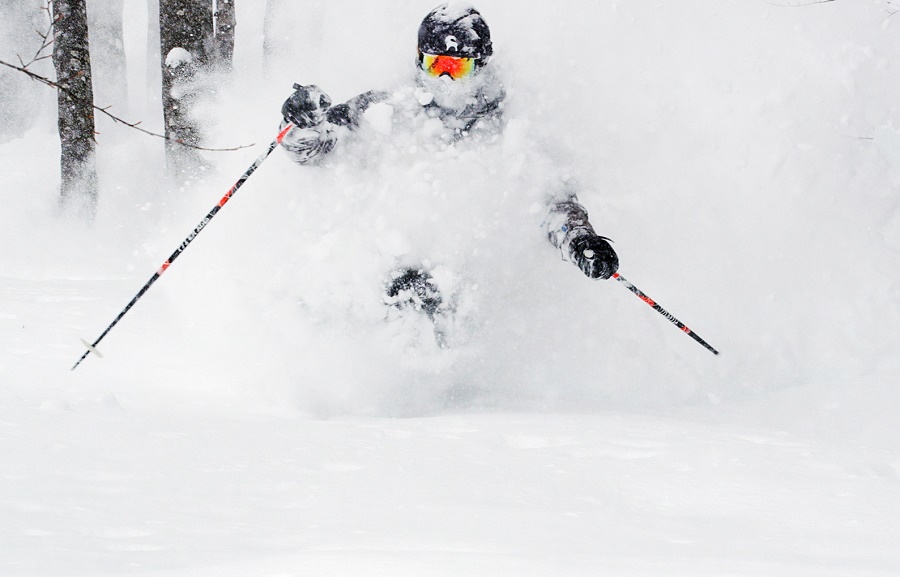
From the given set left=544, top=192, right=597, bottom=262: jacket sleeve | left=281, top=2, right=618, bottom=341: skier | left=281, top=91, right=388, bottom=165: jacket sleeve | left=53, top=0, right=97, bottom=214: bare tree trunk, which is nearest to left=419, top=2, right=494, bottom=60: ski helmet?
left=281, top=2, right=618, bottom=341: skier

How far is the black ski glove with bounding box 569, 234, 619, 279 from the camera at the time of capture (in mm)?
3635

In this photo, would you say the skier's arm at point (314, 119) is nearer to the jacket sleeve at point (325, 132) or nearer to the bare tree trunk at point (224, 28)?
the jacket sleeve at point (325, 132)

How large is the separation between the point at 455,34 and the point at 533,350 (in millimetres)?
1716

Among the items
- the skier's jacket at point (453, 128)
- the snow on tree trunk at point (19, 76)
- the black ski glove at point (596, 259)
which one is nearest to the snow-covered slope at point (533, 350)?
the skier's jacket at point (453, 128)

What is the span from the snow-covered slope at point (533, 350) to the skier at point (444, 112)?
167mm

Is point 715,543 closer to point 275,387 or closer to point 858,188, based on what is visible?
point 275,387

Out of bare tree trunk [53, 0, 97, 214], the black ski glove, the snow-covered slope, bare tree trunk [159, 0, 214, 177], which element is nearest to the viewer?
the snow-covered slope

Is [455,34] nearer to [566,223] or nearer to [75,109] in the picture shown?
[566,223]

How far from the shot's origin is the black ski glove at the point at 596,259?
3.63 m

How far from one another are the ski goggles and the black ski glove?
3.52ft

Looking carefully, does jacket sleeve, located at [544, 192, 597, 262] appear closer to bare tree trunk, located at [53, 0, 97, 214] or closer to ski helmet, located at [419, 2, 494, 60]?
ski helmet, located at [419, 2, 494, 60]

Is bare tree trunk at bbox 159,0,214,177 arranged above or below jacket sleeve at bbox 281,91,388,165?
above

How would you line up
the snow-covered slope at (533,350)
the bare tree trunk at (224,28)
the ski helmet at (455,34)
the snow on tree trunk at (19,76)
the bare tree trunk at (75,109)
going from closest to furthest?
the snow-covered slope at (533,350) < the ski helmet at (455,34) < the bare tree trunk at (75,109) < the bare tree trunk at (224,28) < the snow on tree trunk at (19,76)

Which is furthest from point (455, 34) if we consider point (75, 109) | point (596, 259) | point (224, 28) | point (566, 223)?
point (75, 109)
